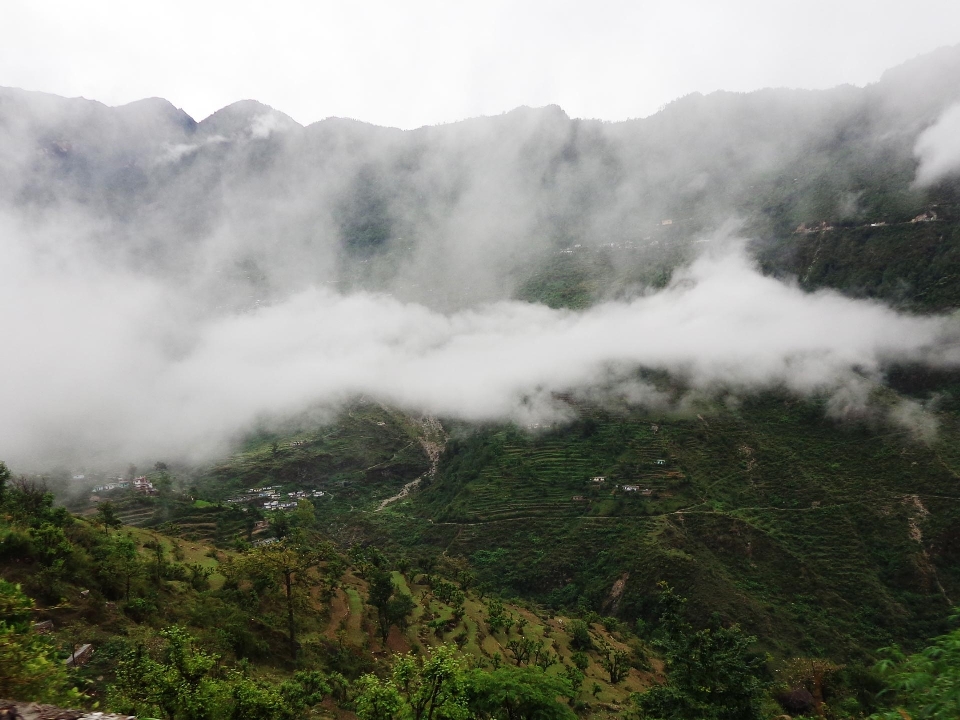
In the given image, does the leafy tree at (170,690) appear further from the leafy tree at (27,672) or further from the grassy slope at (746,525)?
the grassy slope at (746,525)

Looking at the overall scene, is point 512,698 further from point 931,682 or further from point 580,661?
point 580,661

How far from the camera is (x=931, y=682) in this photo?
24.8 ft

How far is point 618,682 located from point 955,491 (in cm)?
12752

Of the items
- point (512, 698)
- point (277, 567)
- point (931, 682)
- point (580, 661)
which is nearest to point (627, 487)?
point (580, 661)

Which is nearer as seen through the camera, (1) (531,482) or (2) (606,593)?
(2) (606,593)

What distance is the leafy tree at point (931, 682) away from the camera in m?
7.15

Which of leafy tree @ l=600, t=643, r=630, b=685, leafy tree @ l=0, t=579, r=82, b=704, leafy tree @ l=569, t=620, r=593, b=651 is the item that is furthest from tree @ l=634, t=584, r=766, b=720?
leafy tree @ l=569, t=620, r=593, b=651

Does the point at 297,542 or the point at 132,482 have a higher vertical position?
the point at 297,542

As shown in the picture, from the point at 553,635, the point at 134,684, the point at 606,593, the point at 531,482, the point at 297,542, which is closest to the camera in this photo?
the point at 134,684

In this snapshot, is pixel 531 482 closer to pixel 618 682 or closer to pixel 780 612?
pixel 780 612

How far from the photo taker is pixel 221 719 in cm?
1781

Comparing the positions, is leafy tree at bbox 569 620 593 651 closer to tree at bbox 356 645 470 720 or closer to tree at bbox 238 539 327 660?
tree at bbox 238 539 327 660

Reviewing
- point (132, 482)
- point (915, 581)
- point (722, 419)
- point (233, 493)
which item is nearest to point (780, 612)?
point (915, 581)

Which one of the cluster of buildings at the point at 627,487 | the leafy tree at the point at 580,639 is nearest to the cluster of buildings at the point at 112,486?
the leafy tree at the point at 580,639
